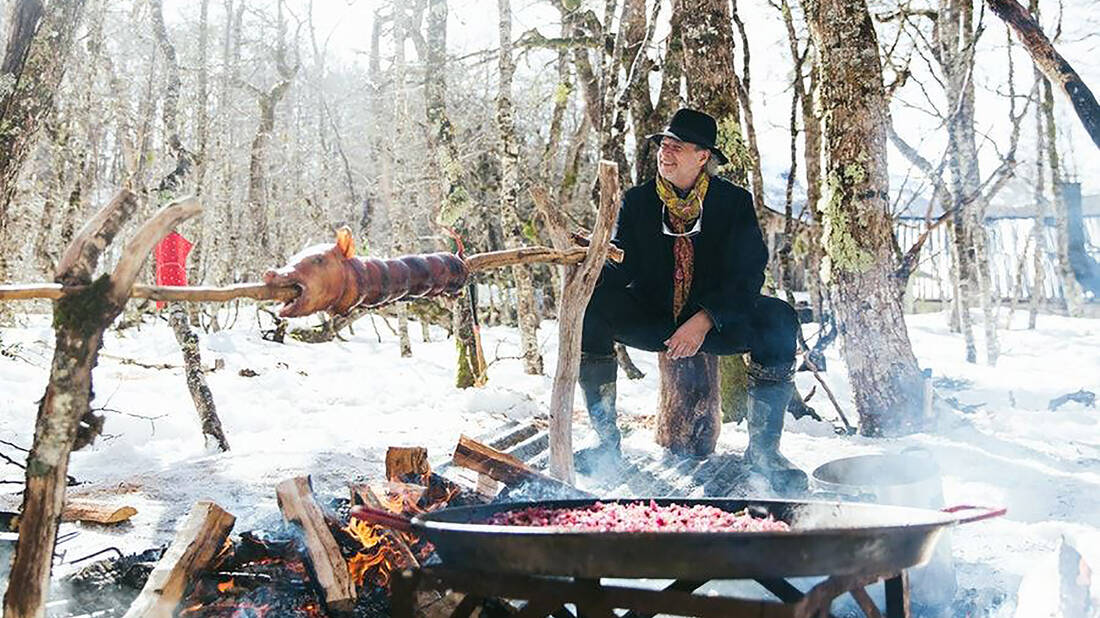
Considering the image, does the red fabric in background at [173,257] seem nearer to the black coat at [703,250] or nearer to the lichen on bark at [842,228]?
the black coat at [703,250]

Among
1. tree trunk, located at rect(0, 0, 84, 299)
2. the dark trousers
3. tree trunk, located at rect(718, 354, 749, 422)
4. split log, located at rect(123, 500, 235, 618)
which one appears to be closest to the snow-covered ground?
tree trunk, located at rect(718, 354, 749, 422)

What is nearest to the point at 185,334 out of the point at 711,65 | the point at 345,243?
the point at 345,243

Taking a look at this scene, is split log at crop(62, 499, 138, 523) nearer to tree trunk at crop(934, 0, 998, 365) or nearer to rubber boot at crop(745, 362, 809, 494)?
rubber boot at crop(745, 362, 809, 494)

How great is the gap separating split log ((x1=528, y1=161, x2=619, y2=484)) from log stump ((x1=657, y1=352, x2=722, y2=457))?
1325 millimetres

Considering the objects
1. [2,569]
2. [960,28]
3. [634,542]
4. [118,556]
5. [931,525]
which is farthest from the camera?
[960,28]

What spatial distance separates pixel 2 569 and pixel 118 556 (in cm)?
35

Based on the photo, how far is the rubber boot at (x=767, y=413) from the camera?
14.9 feet

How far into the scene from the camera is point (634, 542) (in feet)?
5.52

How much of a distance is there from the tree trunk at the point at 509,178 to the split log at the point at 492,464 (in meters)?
5.97

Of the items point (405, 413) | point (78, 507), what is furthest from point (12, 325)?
point (78, 507)

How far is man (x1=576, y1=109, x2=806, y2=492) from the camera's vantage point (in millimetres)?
4496

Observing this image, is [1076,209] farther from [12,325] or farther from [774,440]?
[12,325]

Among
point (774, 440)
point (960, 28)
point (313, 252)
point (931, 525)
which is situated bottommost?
point (774, 440)

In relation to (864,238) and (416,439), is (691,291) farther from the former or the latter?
(416,439)
